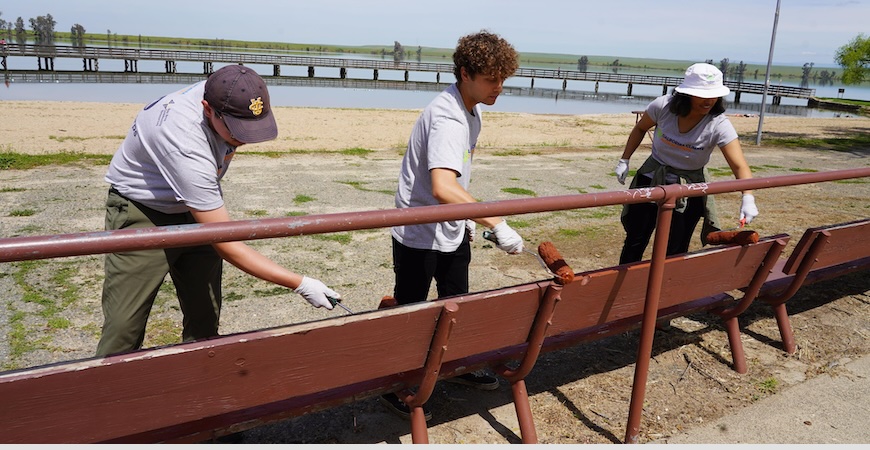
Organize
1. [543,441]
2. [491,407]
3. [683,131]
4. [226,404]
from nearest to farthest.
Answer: [226,404], [543,441], [491,407], [683,131]

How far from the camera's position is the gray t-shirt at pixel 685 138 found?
375 centimetres

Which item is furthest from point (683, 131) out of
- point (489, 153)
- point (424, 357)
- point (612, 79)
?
point (612, 79)

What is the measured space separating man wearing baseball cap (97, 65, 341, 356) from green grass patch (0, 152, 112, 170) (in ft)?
27.5

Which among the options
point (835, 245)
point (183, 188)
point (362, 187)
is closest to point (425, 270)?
point (183, 188)

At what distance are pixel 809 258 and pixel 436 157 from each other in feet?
8.27

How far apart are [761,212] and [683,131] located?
16.6ft

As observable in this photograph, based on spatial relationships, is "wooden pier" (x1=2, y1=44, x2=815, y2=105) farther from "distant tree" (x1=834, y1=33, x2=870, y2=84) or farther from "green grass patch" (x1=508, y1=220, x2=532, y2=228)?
"green grass patch" (x1=508, y1=220, x2=532, y2=228)

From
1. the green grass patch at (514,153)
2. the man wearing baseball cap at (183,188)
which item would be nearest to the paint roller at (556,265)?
the man wearing baseball cap at (183,188)

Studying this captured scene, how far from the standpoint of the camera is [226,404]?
2059 mm

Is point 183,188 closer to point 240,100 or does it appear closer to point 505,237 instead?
point 240,100

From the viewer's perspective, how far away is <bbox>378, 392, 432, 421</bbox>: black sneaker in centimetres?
309

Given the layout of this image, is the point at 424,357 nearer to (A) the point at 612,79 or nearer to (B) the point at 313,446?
(B) the point at 313,446

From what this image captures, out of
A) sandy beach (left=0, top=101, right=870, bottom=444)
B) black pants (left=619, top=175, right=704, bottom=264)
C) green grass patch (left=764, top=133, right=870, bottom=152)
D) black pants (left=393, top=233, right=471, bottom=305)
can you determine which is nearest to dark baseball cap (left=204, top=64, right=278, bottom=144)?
black pants (left=393, top=233, right=471, bottom=305)

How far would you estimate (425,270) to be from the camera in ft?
9.98
